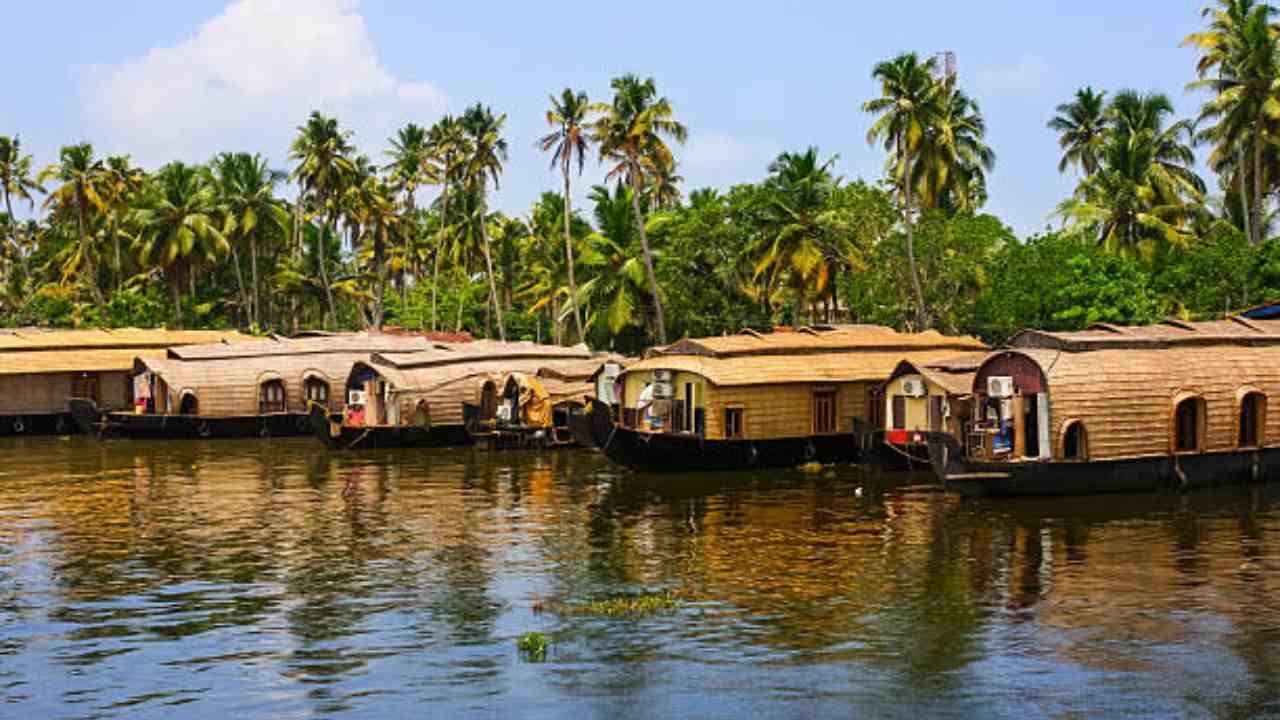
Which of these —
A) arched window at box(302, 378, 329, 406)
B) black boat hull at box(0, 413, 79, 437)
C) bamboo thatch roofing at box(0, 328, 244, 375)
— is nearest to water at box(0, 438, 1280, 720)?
arched window at box(302, 378, 329, 406)

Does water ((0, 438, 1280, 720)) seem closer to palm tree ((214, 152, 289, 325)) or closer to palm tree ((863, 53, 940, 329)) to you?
palm tree ((863, 53, 940, 329))

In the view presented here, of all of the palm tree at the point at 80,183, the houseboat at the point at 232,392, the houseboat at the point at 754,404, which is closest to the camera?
the houseboat at the point at 754,404

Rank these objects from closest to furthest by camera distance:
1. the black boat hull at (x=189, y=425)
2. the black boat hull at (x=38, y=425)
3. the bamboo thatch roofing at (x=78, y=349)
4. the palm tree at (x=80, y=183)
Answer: the black boat hull at (x=189, y=425)
the black boat hull at (x=38, y=425)
the bamboo thatch roofing at (x=78, y=349)
the palm tree at (x=80, y=183)

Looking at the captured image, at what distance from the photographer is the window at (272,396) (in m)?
50.1

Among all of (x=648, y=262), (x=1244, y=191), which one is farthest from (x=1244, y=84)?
(x=648, y=262)

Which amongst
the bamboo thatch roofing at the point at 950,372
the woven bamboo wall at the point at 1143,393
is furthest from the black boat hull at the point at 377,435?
the woven bamboo wall at the point at 1143,393

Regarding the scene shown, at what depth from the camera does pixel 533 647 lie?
56.0ft

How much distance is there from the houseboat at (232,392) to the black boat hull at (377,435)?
168 inches

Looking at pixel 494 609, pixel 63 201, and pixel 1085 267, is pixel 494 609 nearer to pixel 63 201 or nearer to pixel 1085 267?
pixel 1085 267

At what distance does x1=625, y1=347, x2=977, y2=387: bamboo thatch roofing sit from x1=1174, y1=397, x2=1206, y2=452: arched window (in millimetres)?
8983

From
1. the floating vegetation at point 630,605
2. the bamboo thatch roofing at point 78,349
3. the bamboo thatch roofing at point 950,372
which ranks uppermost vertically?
the bamboo thatch roofing at point 78,349

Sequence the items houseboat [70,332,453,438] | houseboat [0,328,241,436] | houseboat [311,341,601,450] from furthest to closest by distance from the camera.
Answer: houseboat [0,328,241,436] → houseboat [70,332,453,438] → houseboat [311,341,601,450]

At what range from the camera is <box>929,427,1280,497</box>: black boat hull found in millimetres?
28688

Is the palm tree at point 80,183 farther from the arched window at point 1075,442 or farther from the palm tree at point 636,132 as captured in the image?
the arched window at point 1075,442
